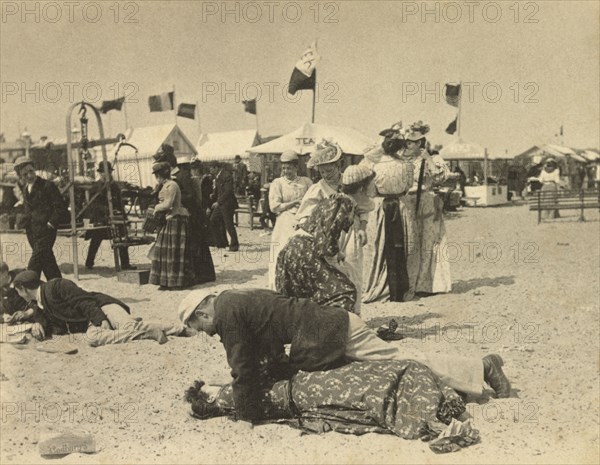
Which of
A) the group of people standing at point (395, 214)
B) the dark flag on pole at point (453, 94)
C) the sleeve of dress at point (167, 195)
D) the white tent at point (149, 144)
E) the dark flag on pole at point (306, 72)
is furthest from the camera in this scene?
the white tent at point (149, 144)

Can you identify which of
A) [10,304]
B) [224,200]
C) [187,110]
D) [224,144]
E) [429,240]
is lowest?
[10,304]

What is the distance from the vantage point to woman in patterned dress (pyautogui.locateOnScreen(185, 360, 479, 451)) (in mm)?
3613

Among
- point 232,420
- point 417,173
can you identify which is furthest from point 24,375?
point 417,173

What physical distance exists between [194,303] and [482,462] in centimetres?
170

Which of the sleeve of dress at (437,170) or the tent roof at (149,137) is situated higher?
the tent roof at (149,137)

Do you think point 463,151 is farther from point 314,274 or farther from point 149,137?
point 314,274

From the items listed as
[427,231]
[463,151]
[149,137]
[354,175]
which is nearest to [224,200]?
[427,231]

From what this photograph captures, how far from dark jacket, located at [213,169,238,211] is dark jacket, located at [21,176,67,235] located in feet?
16.0

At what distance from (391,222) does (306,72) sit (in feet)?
22.4

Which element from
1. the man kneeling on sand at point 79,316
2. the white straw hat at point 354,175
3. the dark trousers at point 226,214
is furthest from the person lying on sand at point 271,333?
the dark trousers at point 226,214

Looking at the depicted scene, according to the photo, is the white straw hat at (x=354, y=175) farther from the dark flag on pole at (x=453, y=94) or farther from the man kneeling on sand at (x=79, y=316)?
the dark flag on pole at (x=453, y=94)

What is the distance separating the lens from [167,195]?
743cm

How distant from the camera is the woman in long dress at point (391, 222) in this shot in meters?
6.86

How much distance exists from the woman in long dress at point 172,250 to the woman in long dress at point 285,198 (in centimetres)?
136
